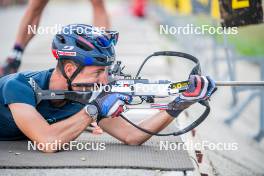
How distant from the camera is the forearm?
5.49m

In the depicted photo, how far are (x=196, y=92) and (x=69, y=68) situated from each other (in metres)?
1.05

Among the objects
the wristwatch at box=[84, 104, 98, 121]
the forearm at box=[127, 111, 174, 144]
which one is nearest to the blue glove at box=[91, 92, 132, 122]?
the wristwatch at box=[84, 104, 98, 121]

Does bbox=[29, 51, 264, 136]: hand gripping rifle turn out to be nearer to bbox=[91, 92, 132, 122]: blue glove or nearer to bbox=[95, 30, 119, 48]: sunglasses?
bbox=[91, 92, 132, 122]: blue glove

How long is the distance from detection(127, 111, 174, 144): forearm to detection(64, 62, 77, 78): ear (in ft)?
2.45

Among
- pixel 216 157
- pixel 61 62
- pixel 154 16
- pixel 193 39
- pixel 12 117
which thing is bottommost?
pixel 216 157

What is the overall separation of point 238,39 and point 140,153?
16301 mm

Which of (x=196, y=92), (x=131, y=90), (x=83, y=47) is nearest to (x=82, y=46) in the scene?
(x=83, y=47)

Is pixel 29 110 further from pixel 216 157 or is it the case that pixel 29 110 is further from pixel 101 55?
pixel 216 157

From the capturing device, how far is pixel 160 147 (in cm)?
578

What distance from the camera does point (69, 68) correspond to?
5.44 metres

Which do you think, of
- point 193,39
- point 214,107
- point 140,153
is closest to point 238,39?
point 193,39

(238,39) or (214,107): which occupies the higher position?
→ (238,39)

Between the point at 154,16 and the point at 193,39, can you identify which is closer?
the point at 193,39

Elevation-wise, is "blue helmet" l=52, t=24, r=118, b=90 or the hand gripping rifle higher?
"blue helmet" l=52, t=24, r=118, b=90
